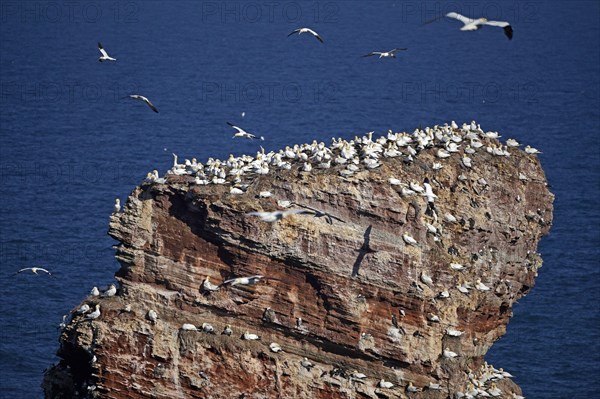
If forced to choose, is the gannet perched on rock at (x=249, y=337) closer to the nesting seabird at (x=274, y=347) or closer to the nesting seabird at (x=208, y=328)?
the nesting seabird at (x=274, y=347)

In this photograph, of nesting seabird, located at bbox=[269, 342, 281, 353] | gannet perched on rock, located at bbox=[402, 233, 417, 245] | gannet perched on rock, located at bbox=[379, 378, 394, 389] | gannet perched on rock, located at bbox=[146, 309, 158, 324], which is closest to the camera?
gannet perched on rock, located at bbox=[402, 233, 417, 245]

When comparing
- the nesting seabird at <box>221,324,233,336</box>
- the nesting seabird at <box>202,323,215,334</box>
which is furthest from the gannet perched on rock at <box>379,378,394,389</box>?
the nesting seabird at <box>202,323,215,334</box>

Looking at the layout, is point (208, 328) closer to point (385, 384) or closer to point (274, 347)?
point (274, 347)

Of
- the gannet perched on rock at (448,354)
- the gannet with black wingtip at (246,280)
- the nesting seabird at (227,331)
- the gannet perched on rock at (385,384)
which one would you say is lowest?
the gannet perched on rock at (385,384)

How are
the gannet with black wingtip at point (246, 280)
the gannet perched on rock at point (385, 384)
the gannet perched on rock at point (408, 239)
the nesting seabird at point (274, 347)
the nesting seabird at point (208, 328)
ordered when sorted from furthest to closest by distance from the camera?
1. the nesting seabird at point (208, 328)
2. the nesting seabird at point (274, 347)
3. the gannet perched on rock at point (385, 384)
4. the gannet with black wingtip at point (246, 280)
5. the gannet perched on rock at point (408, 239)

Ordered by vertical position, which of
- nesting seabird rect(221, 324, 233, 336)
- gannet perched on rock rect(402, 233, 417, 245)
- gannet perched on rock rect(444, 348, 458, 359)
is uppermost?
gannet perched on rock rect(402, 233, 417, 245)

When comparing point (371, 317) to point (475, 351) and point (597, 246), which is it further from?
point (597, 246)

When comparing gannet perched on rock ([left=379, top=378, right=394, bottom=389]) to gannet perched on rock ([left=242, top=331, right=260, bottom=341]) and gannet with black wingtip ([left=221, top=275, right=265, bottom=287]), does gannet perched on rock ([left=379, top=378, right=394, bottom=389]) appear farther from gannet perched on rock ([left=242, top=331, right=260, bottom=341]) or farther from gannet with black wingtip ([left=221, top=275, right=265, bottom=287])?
gannet with black wingtip ([left=221, top=275, right=265, bottom=287])

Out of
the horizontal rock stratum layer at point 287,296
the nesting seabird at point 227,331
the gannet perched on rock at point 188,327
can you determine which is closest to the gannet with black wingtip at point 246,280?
the horizontal rock stratum layer at point 287,296

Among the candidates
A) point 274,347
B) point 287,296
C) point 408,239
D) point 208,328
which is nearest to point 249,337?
point 274,347
